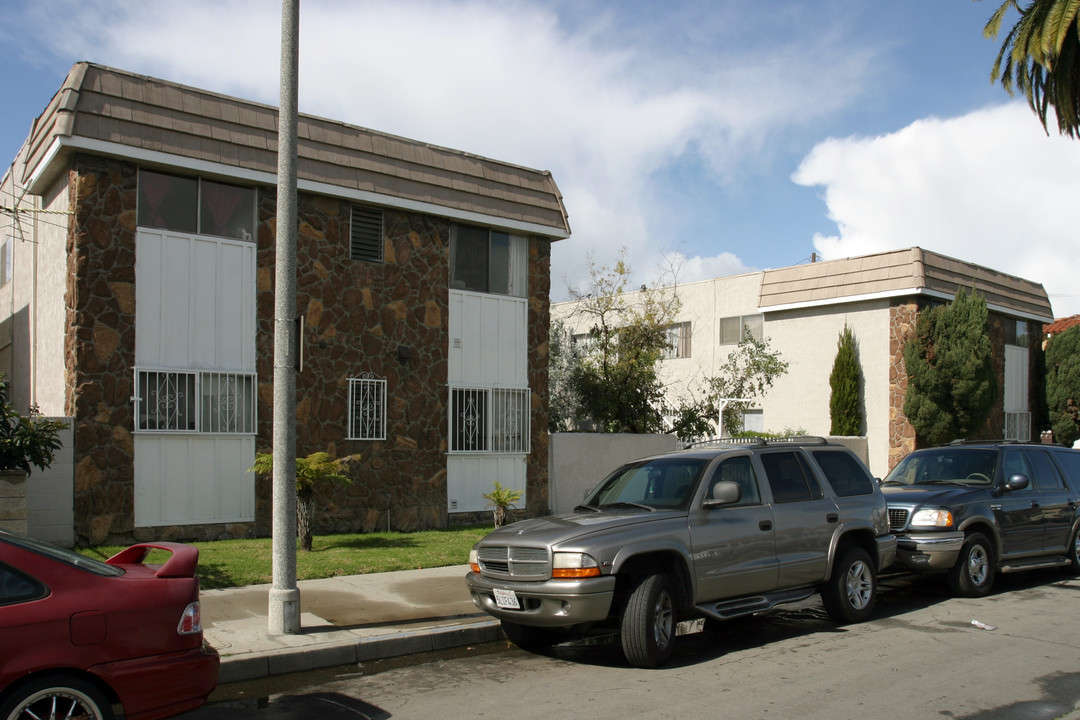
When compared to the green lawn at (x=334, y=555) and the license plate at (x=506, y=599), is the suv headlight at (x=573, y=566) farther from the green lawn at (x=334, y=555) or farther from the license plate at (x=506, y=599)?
the green lawn at (x=334, y=555)

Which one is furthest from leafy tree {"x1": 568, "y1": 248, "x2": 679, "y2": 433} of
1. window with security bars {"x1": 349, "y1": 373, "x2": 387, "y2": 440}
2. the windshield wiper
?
the windshield wiper

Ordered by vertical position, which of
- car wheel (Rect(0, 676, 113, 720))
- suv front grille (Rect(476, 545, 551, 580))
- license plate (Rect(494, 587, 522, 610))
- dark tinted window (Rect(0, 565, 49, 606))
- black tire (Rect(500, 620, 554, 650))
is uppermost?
dark tinted window (Rect(0, 565, 49, 606))

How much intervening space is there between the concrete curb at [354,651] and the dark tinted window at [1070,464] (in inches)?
339

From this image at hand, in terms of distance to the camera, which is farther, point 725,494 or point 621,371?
point 621,371

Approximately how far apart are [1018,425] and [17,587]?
30.1m

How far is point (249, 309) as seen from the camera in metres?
13.7

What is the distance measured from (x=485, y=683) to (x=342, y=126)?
1029cm

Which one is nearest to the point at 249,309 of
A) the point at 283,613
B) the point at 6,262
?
the point at 6,262

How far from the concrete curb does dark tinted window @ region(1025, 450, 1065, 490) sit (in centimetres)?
783

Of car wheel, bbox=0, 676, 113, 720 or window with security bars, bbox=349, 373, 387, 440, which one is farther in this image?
window with security bars, bbox=349, 373, 387, 440

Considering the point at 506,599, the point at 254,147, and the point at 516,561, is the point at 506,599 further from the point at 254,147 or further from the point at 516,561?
the point at 254,147

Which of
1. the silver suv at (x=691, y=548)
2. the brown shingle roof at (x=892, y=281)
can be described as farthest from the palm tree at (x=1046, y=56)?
the silver suv at (x=691, y=548)

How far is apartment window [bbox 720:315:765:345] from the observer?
92.2 feet

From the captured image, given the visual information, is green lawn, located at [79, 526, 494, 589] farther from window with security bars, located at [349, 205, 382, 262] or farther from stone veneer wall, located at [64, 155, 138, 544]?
window with security bars, located at [349, 205, 382, 262]
